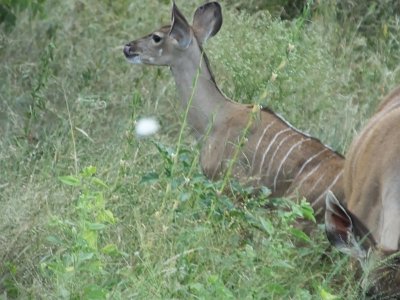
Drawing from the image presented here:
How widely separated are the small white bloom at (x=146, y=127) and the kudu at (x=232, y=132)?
205 millimetres

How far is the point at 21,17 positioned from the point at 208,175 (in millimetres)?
2355

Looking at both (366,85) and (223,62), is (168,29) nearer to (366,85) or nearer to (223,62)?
(223,62)

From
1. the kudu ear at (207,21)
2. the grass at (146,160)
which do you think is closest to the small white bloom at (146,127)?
the grass at (146,160)

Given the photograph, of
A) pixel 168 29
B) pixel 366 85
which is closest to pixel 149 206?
pixel 168 29

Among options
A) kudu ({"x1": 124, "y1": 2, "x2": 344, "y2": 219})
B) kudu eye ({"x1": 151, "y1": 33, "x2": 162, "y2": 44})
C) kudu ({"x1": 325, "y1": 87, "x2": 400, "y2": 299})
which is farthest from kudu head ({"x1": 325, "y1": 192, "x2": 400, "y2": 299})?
kudu eye ({"x1": 151, "y1": 33, "x2": 162, "y2": 44})

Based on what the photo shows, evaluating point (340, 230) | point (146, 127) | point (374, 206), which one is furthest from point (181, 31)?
point (340, 230)

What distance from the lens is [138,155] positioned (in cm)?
680

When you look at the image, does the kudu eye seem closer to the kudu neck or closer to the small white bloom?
the kudu neck

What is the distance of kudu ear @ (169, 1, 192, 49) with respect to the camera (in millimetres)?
7664

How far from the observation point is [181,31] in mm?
7711

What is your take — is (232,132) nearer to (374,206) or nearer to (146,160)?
(146,160)

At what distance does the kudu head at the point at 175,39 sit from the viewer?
7727mm

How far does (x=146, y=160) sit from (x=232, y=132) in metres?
0.57

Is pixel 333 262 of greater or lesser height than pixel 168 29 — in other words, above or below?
above
